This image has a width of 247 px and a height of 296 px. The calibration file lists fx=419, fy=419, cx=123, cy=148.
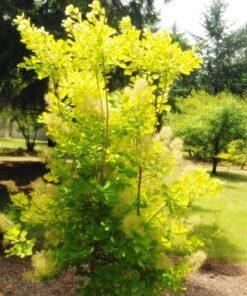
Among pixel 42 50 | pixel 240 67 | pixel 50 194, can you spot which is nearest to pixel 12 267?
pixel 50 194

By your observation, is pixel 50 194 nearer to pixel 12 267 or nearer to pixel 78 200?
pixel 78 200

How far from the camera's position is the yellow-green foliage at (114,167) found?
389 centimetres

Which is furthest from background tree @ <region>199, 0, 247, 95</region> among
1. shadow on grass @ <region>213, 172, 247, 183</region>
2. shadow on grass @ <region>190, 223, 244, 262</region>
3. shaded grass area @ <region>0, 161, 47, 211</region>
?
shadow on grass @ <region>190, 223, 244, 262</region>

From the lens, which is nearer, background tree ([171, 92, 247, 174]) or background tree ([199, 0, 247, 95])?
background tree ([171, 92, 247, 174])

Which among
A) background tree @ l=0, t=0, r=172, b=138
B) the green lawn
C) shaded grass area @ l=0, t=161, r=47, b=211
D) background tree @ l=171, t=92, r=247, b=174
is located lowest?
the green lawn

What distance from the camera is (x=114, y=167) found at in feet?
13.3

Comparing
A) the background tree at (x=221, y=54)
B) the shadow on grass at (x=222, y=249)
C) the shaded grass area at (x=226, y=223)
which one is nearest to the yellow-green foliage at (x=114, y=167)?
A: the shaded grass area at (x=226, y=223)

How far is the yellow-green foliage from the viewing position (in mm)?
3893

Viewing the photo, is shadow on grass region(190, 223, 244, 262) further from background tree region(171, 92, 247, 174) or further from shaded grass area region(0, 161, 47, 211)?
background tree region(171, 92, 247, 174)

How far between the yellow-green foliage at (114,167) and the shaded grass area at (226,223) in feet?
8.90

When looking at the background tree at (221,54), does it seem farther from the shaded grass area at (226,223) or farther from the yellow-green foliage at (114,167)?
the yellow-green foliage at (114,167)

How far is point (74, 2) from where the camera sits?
12141 mm

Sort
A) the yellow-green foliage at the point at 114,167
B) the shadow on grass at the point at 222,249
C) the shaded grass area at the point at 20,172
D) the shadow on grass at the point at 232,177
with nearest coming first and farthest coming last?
the yellow-green foliage at the point at 114,167
the shadow on grass at the point at 222,249
the shaded grass area at the point at 20,172
the shadow on grass at the point at 232,177

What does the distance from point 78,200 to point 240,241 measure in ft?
29.0
